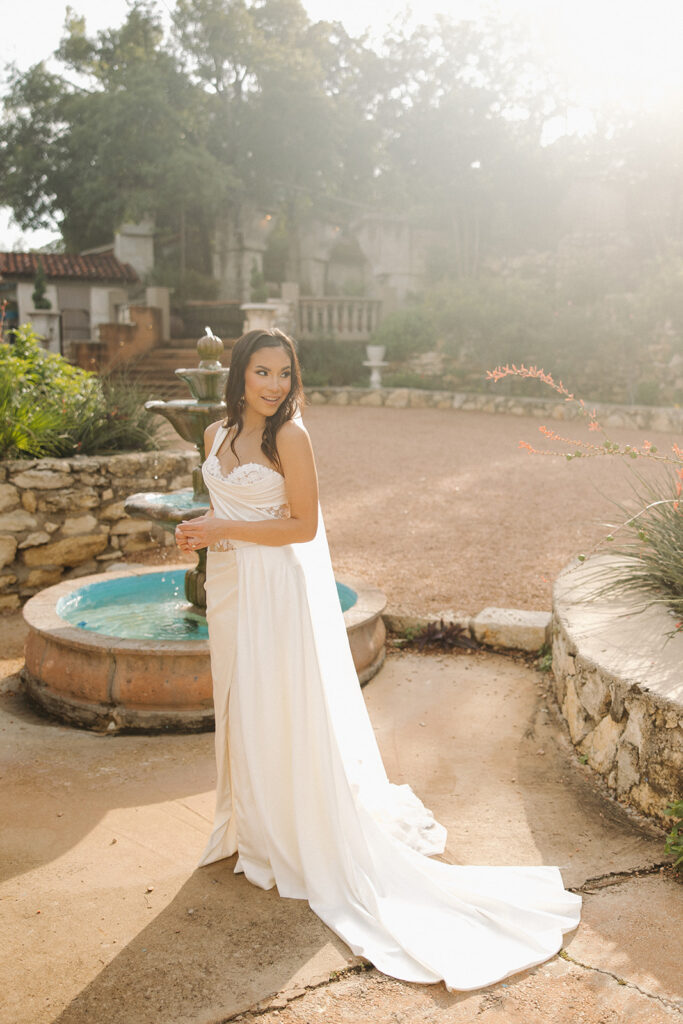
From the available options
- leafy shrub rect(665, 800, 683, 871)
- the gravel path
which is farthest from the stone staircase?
leafy shrub rect(665, 800, 683, 871)

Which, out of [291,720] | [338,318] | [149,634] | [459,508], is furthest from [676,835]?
[338,318]

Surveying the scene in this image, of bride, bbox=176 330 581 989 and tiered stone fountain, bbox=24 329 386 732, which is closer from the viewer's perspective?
bride, bbox=176 330 581 989

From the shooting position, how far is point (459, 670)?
4.88m

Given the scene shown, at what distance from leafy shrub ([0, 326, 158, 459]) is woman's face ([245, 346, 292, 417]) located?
177 inches

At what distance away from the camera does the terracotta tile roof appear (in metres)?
19.2

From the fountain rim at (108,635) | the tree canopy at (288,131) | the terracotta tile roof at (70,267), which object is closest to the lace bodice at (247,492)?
the fountain rim at (108,635)

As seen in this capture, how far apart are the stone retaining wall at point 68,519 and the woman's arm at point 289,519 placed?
4.31m

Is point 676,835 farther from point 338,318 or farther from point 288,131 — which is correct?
point 288,131

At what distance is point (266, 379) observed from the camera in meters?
2.74

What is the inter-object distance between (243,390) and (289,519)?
18.6 inches

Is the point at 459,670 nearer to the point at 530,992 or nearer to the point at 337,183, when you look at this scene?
the point at 530,992

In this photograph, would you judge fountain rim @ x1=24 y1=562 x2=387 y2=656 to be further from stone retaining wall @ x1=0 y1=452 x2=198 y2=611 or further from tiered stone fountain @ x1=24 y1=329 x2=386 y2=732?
stone retaining wall @ x1=0 y1=452 x2=198 y2=611

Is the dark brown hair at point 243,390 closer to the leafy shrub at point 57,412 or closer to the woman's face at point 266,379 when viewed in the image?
the woman's face at point 266,379

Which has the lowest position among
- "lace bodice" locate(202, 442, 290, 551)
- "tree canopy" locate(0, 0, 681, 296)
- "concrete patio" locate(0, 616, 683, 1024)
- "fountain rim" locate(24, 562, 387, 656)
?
"concrete patio" locate(0, 616, 683, 1024)
